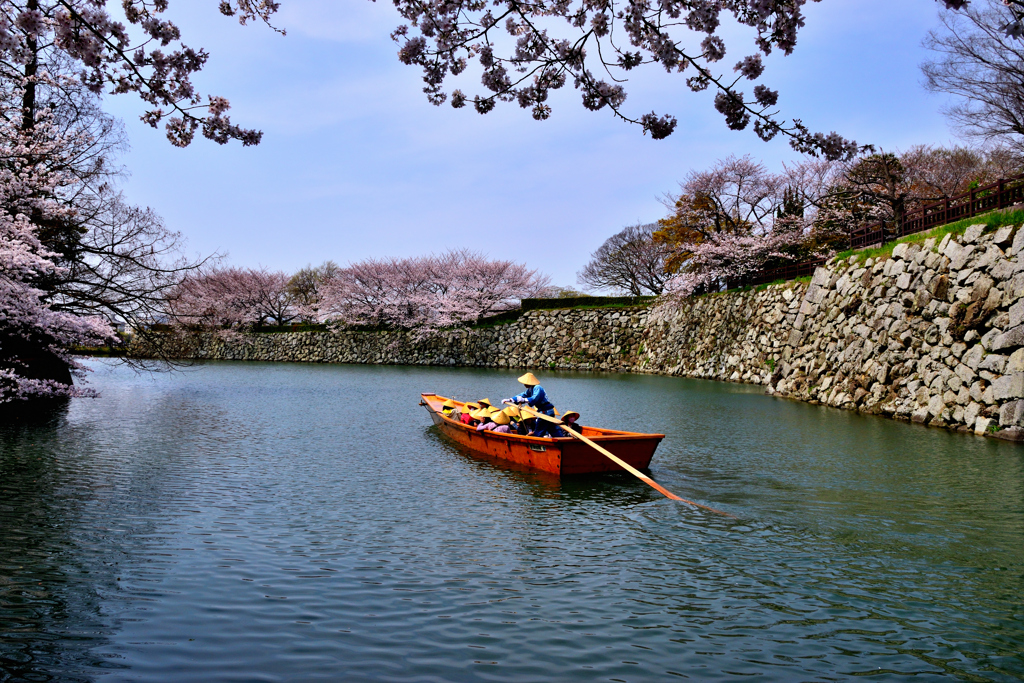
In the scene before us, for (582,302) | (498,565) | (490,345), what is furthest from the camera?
(490,345)

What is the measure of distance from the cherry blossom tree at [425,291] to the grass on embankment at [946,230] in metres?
26.6

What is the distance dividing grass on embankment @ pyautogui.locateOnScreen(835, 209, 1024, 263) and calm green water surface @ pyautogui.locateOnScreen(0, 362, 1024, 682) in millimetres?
4807

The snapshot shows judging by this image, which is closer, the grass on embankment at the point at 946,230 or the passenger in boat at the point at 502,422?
the passenger in boat at the point at 502,422

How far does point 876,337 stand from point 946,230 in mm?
3192

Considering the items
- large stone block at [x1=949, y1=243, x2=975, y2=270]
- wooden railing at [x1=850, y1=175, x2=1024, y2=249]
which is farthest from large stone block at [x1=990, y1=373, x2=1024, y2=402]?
wooden railing at [x1=850, y1=175, x2=1024, y2=249]

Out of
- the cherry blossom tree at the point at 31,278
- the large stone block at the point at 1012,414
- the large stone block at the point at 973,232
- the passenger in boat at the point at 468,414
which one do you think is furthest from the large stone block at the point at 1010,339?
the cherry blossom tree at the point at 31,278

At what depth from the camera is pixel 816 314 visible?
21734 millimetres

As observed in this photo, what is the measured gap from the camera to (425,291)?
4650 cm

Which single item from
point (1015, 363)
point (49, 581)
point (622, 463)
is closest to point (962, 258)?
point (1015, 363)

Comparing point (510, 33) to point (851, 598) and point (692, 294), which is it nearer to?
point (851, 598)

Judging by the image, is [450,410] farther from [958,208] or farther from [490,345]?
[490,345]

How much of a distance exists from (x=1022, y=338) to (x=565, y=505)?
994 centimetres

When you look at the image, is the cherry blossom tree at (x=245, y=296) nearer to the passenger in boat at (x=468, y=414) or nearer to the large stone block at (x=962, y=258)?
the passenger in boat at (x=468, y=414)

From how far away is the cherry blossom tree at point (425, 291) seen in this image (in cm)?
4466
